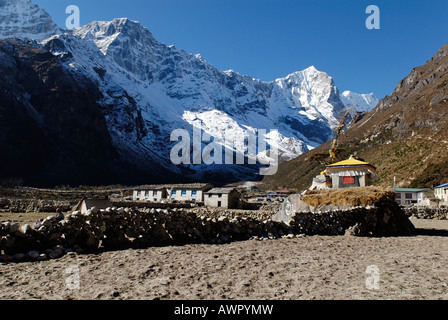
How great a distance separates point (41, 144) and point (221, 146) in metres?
112

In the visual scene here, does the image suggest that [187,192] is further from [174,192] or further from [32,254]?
[32,254]

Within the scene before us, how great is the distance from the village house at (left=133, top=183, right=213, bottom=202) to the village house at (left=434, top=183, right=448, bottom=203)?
39222 mm

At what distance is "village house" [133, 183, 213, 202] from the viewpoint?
55.7 meters

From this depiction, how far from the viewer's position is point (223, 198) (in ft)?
160

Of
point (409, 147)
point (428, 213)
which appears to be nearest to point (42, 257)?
point (428, 213)

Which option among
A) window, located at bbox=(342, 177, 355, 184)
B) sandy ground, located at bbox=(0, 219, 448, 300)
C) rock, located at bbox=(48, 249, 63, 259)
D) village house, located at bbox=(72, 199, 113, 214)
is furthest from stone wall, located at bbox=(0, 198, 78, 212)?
window, located at bbox=(342, 177, 355, 184)

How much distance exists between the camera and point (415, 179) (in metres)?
56.3

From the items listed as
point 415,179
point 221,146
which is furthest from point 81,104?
point 415,179

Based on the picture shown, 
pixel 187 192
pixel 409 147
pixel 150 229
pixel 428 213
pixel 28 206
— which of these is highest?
pixel 409 147

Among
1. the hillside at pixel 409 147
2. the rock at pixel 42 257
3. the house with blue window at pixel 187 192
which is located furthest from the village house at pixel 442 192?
the rock at pixel 42 257

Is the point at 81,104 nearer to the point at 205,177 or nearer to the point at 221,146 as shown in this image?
the point at 205,177

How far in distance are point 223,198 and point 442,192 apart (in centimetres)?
3494

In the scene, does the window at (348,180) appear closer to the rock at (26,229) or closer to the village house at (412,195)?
the rock at (26,229)

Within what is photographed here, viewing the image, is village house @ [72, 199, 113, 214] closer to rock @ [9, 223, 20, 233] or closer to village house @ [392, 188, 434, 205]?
rock @ [9, 223, 20, 233]
